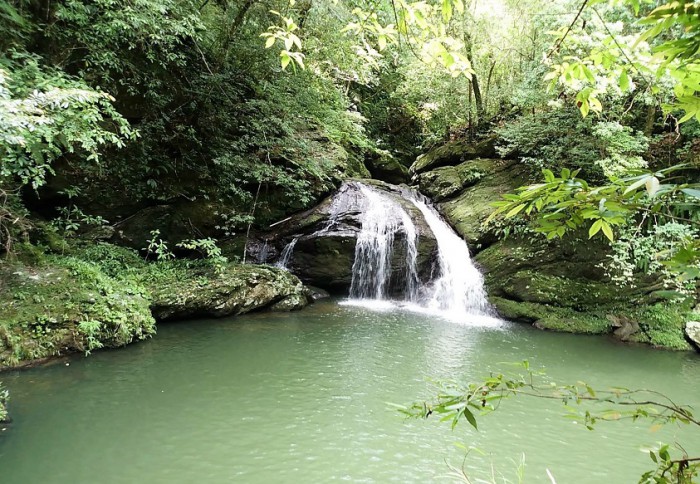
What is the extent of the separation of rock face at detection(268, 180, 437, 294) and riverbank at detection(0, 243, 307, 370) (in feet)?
4.23

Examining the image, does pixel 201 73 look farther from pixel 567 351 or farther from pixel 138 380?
pixel 567 351

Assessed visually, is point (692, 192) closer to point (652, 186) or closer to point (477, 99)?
point (652, 186)

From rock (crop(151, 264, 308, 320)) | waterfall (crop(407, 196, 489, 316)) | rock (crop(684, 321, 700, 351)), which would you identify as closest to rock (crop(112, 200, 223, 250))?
rock (crop(151, 264, 308, 320))

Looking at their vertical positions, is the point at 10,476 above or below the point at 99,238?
below

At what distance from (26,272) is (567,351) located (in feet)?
30.2

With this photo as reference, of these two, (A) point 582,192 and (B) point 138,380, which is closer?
(A) point 582,192

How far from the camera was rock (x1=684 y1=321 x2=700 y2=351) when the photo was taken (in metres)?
8.23

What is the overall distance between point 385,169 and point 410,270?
6291mm

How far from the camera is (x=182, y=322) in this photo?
7887 mm

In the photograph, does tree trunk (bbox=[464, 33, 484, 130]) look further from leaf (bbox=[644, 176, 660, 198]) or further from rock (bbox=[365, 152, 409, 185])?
leaf (bbox=[644, 176, 660, 198])

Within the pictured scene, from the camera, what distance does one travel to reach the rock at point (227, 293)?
7895 mm

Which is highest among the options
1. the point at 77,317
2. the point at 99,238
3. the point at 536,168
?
the point at 536,168

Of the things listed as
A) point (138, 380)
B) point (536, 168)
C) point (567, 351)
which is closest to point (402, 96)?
point (536, 168)

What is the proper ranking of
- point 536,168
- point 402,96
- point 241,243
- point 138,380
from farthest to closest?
point 402,96 < point 536,168 < point 241,243 < point 138,380
